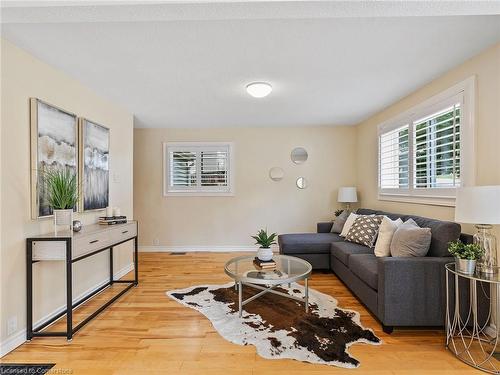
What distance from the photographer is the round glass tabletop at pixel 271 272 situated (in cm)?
246

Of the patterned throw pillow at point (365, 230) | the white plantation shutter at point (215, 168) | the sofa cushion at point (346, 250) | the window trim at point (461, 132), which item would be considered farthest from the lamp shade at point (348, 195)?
the white plantation shutter at point (215, 168)

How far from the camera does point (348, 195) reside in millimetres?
4750

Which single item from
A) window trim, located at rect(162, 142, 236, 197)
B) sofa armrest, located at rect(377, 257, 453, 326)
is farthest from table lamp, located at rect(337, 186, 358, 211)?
sofa armrest, located at rect(377, 257, 453, 326)

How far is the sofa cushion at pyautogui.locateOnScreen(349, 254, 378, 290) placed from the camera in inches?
96.3

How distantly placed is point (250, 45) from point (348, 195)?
11.2ft

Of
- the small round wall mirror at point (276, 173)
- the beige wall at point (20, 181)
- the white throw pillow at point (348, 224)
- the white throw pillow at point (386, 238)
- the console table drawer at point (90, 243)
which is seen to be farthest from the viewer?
the small round wall mirror at point (276, 173)

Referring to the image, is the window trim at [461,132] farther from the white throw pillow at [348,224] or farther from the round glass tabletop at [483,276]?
the round glass tabletop at [483,276]

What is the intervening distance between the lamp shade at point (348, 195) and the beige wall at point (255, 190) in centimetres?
38

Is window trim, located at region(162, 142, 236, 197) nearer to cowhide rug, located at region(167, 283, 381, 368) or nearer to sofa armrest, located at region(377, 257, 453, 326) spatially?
cowhide rug, located at region(167, 283, 381, 368)

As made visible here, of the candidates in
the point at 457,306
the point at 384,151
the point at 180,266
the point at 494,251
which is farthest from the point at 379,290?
the point at 180,266

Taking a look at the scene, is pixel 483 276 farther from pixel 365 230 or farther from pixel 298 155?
pixel 298 155

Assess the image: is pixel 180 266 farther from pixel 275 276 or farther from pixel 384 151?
pixel 384 151

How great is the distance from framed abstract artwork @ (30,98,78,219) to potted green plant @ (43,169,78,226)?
0.15 feet

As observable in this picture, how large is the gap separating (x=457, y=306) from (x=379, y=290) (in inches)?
21.6
